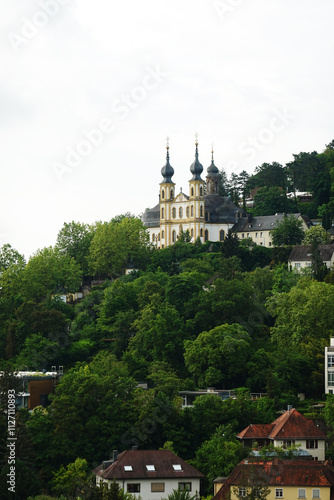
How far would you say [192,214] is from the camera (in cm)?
10706

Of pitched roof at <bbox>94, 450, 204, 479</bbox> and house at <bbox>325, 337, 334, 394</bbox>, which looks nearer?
pitched roof at <bbox>94, 450, 204, 479</bbox>

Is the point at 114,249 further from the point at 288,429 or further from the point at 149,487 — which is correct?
the point at 149,487

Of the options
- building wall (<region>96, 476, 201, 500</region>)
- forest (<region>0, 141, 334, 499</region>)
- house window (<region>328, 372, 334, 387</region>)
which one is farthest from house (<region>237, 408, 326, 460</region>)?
house window (<region>328, 372, 334, 387</region>)

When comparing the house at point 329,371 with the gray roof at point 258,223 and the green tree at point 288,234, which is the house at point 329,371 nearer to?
the green tree at point 288,234

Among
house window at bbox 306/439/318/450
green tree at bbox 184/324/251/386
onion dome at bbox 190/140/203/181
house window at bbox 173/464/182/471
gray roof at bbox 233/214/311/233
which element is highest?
onion dome at bbox 190/140/203/181

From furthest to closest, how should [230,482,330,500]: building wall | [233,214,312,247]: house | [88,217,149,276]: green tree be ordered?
1. [233,214,312,247]: house
2. [88,217,149,276]: green tree
3. [230,482,330,500]: building wall

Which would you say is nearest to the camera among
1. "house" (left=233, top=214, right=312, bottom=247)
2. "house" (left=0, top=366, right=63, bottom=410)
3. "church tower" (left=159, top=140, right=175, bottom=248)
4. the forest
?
the forest

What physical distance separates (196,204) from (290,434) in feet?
178

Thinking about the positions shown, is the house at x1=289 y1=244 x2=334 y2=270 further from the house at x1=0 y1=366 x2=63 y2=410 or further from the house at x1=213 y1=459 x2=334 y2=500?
the house at x1=213 y1=459 x2=334 y2=500

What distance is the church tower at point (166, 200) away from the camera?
108 meters

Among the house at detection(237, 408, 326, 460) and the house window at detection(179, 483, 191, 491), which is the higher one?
the house at detection(237, 408, 326, 460)

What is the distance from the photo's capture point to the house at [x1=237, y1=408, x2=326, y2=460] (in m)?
54.5

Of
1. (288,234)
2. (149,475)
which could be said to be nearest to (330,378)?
(149,475)

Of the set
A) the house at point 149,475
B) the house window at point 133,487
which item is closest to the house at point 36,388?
the house at point 149,475
